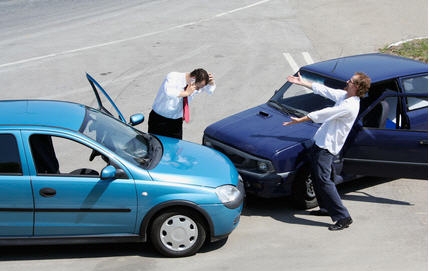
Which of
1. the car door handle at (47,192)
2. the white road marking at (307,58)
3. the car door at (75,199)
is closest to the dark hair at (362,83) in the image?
the car door at (75,199)

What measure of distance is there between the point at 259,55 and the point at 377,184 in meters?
7.51

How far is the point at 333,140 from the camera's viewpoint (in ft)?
28.6

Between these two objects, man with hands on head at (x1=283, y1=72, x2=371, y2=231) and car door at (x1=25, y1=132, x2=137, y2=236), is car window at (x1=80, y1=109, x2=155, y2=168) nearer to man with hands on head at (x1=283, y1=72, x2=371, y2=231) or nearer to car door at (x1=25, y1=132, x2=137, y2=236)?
car door at (x1=25, y1=132, x2=137, y2=236)

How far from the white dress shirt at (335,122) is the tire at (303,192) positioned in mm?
504

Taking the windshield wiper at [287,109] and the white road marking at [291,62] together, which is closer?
the windshield wiper at [287,109]

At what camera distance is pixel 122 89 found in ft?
47.9

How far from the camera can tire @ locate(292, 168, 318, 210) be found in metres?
9.05

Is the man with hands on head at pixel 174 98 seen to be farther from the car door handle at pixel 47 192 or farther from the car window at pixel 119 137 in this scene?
the car door handle at pixel 47 192

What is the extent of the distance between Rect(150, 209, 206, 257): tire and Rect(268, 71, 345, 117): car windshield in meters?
2.68

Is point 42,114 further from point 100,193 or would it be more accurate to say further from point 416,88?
point 416,88

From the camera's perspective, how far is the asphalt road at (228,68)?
316 inches

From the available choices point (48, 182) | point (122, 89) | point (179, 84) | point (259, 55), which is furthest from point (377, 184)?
point (259, 55)

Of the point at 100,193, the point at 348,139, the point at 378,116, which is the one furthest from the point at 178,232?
the point at 378,116

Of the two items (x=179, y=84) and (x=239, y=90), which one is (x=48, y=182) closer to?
(x=179, y=84)
